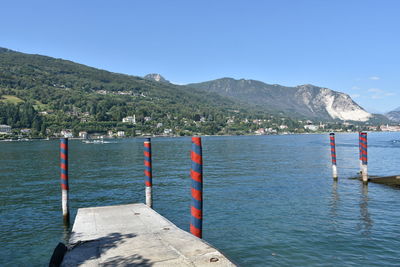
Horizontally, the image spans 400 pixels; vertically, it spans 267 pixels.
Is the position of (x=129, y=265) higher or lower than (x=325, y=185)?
higher

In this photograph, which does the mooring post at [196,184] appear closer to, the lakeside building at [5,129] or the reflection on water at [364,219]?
the reflection on water at [364,219]

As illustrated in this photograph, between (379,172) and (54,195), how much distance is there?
32641 mm

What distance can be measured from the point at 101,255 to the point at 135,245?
3.04 feet

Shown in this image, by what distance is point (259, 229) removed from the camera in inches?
506

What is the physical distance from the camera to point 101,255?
712 cm

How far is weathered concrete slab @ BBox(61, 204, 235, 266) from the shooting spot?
6426mm

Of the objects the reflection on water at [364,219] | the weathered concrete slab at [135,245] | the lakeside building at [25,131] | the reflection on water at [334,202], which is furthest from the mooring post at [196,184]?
the lakeside building at [25,131]

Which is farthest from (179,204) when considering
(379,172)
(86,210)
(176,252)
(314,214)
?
(379,172)

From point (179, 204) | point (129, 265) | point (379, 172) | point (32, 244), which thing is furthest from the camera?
point (379, 172)

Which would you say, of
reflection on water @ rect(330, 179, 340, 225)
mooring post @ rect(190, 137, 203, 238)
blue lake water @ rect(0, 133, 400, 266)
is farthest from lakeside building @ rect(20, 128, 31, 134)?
mooring post @ rect(190, 137, 203, 238)

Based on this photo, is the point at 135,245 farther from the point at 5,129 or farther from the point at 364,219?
the point at 5,129

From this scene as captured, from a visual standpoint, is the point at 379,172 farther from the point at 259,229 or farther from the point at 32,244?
the point at 32,244

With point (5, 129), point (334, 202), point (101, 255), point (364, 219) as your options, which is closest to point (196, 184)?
point (101, 255)

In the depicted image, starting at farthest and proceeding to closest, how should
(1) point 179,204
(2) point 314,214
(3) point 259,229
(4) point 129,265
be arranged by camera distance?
(1) point 179,204 < (2) point 314,214 < (3) point 259,229 < (4) point 129,265
